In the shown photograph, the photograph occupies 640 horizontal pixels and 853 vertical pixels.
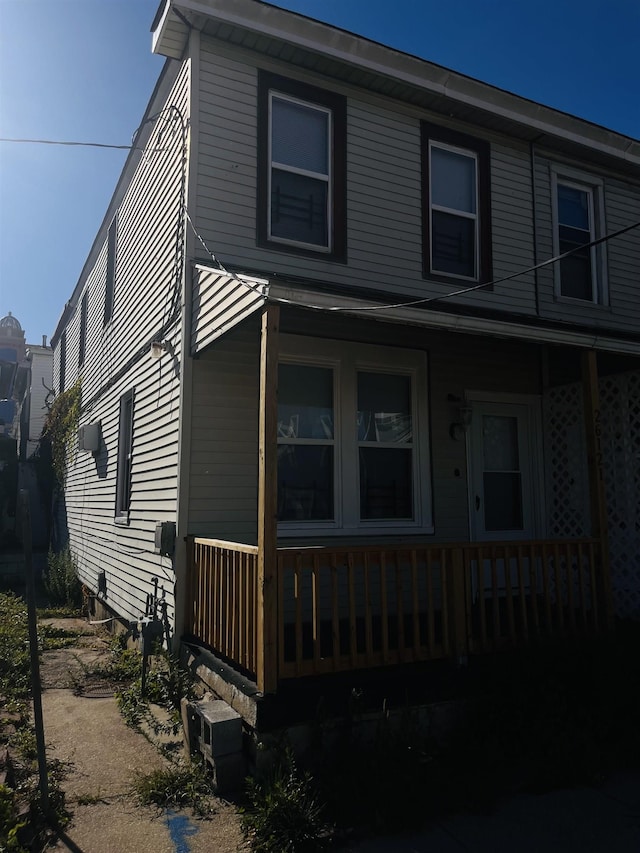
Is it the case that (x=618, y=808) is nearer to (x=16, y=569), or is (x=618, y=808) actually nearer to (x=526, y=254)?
(x=526, y=254)

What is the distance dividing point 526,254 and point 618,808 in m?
6.10

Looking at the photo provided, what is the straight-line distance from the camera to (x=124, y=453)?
881 centimetres

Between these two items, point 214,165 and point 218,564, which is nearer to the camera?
point 218,564

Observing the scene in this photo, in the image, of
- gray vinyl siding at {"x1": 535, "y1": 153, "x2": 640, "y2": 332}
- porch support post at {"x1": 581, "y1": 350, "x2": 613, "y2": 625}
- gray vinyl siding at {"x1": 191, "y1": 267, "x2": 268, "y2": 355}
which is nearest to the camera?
gray vinyl siding at {"x1": 191, "y1": 267, "x2": 268, "y2": 355}

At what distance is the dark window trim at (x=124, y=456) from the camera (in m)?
→ 8.50

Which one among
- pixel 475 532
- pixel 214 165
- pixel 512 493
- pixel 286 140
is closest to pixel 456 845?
pixel 475 532

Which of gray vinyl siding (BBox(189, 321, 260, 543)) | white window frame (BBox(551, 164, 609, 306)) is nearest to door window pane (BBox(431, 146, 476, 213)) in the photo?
white window frame (BBox(551, 164, 609, 306))

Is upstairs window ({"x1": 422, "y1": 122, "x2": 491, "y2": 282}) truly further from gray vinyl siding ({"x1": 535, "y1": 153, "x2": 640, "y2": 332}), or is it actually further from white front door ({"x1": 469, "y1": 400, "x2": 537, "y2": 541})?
white front door ({"x1": 469, "y1": 400, "x2": 537, "y2": 541})

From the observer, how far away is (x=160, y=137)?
297 inches

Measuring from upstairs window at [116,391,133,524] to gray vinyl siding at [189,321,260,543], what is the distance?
2.73 metres

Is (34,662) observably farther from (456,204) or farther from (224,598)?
(456,204)

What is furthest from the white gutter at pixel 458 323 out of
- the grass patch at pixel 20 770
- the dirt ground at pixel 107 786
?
the grass patch at pixel 20 770

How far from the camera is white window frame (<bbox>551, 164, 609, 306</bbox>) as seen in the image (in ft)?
27.8

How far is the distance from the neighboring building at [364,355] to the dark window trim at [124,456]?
0.06 metres
